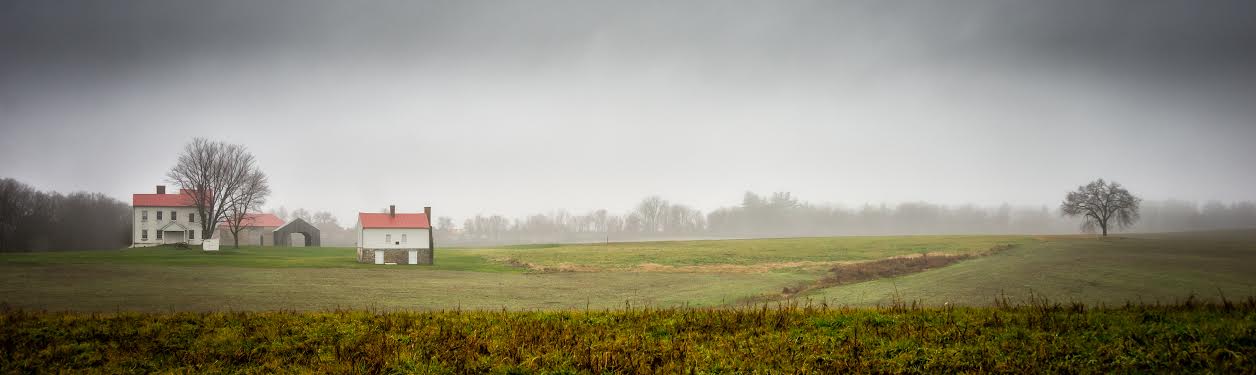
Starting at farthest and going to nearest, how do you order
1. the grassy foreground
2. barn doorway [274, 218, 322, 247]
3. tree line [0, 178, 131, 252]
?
barn doorway [274, 218, 322, 247], tree line [0, 178, 131, 252], the grassy foreground

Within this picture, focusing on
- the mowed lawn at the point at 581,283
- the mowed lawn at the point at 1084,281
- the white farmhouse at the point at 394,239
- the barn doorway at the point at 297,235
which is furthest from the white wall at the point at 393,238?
the mowed lawn at the point at 1084,281

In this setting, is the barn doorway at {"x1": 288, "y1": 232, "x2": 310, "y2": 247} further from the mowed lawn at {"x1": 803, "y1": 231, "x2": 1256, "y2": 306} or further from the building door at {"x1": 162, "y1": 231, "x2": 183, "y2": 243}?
the mowed lawn at {"x1": 803, "y1": 231, "x2": 1256, "y2": 306}

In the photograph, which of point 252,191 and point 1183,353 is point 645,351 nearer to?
point 1183,353

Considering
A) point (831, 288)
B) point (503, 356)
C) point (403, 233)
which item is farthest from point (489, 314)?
point (403, 233)

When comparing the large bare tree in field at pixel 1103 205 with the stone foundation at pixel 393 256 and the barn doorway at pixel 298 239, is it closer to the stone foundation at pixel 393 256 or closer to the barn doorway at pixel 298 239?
the stone foundation at pixel 393 256

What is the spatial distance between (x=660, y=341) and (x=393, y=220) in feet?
161

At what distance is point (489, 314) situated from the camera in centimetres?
1236

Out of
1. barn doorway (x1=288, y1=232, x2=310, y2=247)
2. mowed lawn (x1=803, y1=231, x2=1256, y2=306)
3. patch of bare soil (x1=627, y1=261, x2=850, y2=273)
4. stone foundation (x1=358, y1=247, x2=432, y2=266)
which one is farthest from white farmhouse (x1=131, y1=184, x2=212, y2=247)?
mowed lawn (x1=803, y1=231, x2=1256, y2=306)

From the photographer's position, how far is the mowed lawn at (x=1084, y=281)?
2183 cm

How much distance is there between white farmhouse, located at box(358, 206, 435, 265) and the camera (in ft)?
170

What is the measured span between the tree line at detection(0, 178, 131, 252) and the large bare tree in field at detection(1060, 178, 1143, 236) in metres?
102

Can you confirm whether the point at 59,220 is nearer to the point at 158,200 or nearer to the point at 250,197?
the point at 158,200

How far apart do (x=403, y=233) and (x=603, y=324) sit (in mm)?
46578

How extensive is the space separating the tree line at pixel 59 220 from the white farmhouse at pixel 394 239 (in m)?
30.7
